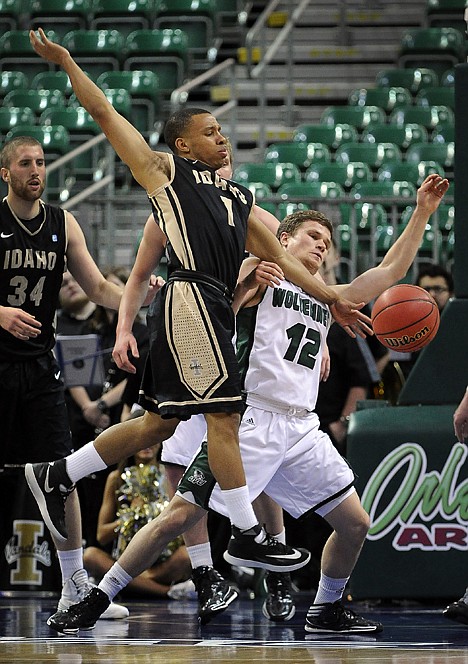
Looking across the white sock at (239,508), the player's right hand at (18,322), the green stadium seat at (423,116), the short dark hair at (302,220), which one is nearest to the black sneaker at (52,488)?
the player's right hand at (18,322)

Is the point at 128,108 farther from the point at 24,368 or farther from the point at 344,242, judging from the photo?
the point at 24,368

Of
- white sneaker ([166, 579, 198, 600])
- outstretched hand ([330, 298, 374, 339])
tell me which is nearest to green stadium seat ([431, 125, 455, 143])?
white sneaker ([166, 579, 198, 600])

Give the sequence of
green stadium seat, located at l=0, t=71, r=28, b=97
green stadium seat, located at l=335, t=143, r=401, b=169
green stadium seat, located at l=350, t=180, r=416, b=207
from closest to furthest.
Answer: green stadium seat, located at l=350, t=180, r=416, b=207, green stadium seat, located at l=335, t=143, r=401, b=169, green stadium seat, located at l=0, t=71, r=28, b=97

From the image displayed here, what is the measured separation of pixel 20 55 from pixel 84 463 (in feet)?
38.4

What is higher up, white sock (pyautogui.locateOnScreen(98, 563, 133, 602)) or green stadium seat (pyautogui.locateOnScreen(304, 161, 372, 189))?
green stadium seat (pyautogui.locateOnScreen(304, 161, 372, 189))

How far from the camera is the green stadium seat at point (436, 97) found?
14812 mm

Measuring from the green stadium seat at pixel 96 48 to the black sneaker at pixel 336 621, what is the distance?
432 inches

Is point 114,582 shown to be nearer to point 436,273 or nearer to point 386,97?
point 436,273

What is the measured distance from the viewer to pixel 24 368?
20.1 ft

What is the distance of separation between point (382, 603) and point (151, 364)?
2762 mm

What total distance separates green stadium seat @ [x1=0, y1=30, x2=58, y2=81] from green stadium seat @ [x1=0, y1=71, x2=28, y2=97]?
1.73ft

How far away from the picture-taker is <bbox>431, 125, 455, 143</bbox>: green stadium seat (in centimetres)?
1386

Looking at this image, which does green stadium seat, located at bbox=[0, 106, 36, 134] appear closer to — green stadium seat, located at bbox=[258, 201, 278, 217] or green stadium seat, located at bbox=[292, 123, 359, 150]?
green stadium seat, located at bbox=[292, 123, 359, 150]

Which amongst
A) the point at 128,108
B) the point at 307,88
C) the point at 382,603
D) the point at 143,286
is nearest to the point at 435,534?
the point at 382,603
